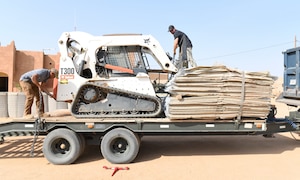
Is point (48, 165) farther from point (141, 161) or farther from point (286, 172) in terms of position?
point (286, 172)

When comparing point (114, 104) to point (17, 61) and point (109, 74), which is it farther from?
point (17, 61)

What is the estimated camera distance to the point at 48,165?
4.98 metres

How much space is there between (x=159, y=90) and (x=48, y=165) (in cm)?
326

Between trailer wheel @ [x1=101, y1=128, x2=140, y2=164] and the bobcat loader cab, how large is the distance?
1.69 ft

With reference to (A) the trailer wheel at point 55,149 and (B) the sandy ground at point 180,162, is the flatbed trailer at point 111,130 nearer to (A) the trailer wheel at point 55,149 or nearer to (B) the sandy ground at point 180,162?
(A) the trailer wheel at point 55,149

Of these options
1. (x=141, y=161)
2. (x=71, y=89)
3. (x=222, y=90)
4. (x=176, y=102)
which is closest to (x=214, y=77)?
(x=222, y=90)

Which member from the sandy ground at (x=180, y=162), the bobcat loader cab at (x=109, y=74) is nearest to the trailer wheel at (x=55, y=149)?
the sandy ground at (x=180, y=162)

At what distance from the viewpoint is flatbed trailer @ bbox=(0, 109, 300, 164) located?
5.06 meters

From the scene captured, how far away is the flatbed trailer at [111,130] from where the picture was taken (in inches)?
199

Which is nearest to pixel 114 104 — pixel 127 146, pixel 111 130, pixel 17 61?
pixel 111 130

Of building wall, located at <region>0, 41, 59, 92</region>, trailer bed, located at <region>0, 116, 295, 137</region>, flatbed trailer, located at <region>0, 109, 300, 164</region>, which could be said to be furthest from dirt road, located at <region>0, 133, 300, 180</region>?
building wall, located at <region>0, 41, 59, 92</region>

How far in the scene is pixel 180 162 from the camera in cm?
516

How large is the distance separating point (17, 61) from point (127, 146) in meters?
21.5

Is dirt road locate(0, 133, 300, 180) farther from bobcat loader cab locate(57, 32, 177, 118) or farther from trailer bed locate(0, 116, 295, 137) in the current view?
bobcat loader cab locate(57, 32, 177, 118)
